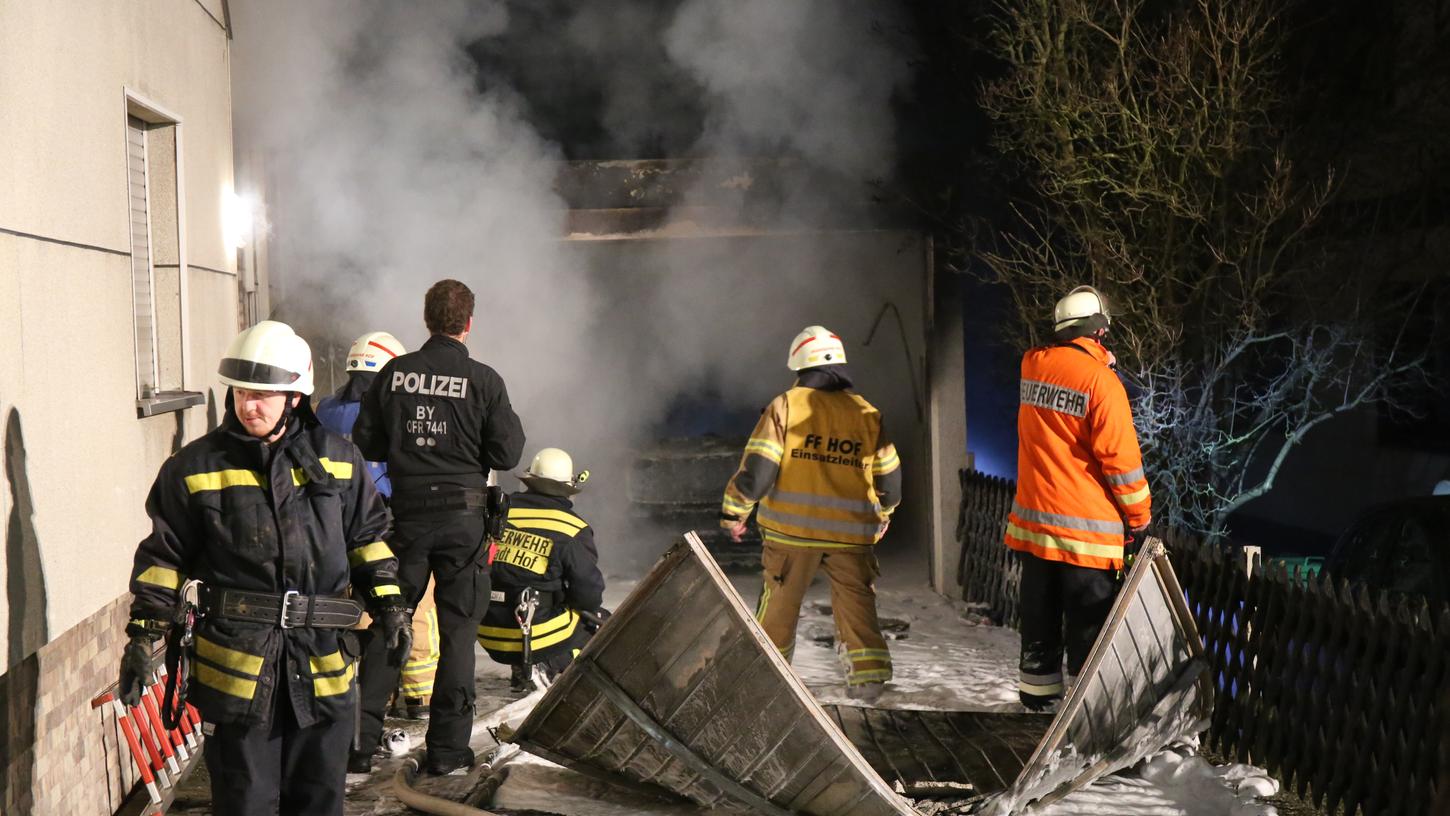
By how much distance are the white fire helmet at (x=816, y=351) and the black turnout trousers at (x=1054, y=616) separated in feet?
4.43

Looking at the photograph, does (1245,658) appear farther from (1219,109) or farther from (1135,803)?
(1219,109)

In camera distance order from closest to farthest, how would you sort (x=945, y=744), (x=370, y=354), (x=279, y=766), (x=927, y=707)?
1. (x=279, y=766)
2. (x=945, y=744)
3. (x=370, y=354)
4. (x=927, y=707)

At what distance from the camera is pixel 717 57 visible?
995 centimetres

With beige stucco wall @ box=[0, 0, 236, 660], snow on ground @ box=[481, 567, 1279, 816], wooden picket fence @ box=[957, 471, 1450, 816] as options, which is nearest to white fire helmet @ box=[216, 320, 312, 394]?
beige stucco wall @ box=[0, 0, 236, 660]

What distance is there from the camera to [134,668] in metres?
3.31

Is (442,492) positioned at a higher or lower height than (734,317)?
lower

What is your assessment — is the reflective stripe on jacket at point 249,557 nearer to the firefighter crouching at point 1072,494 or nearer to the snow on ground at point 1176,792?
the snow on ground at point 1176,792

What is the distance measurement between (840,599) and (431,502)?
2256mm

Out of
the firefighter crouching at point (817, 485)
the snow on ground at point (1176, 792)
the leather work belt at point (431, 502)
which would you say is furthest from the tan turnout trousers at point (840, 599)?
the leather work belt at point (431, 502)

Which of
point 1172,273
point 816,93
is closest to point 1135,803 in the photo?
point 1172,273

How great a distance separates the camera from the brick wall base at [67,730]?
4.02 meters

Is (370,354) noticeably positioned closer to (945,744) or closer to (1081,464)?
(945,744)

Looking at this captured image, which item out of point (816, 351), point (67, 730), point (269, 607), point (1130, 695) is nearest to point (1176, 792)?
point (1130, 695)

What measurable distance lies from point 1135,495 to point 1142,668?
79 centimetres
